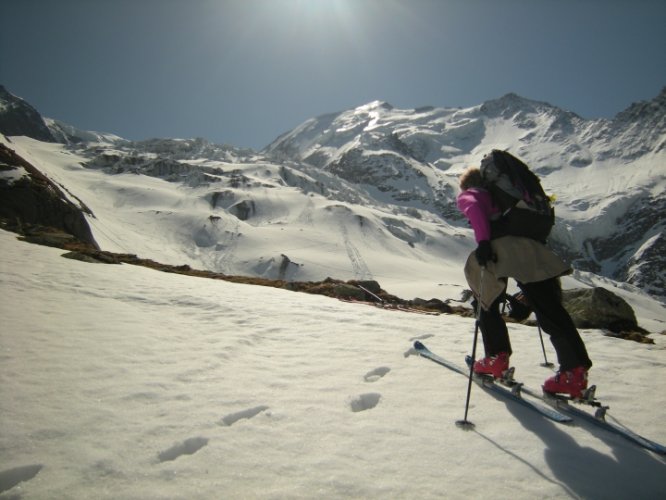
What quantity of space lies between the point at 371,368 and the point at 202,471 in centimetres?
264

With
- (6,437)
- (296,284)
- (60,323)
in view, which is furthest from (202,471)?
(296,284)

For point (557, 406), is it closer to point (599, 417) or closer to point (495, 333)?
point (599, 417)

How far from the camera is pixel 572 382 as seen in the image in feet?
12.0

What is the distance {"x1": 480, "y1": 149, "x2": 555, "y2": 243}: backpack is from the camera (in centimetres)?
385

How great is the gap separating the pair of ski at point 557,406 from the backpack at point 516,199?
1.54 meters

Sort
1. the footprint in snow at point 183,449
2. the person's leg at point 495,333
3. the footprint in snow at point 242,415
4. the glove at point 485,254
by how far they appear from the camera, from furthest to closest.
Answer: the person's leg at point 495,333
the glove at point 485,254
the footprint in snow at point 242,415
the footprint in snow at point 183,449

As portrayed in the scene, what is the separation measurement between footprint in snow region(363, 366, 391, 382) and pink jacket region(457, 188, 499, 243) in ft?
6.44

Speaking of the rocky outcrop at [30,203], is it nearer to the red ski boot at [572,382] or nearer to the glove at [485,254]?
the glove at [485,254]

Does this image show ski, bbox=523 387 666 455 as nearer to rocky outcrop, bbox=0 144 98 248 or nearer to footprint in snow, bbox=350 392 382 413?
footprint in snow, bbox=350 392 382 413

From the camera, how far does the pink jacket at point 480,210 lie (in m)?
3.93

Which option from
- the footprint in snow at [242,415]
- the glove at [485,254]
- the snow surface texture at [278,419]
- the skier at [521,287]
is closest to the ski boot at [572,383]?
the skier at [521,287]

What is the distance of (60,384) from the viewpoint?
361 cm

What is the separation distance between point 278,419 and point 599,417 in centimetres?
282

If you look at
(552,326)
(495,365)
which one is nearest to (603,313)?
(495,365)
